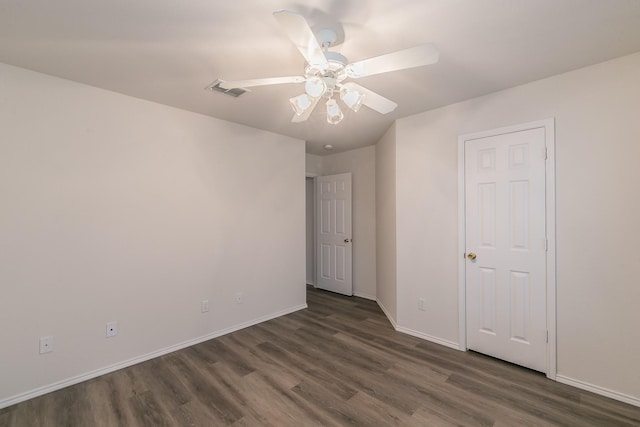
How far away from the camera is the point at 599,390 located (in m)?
2.01

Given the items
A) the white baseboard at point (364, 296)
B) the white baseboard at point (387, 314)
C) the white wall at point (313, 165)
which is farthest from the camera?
the white wall at point (313, 165)

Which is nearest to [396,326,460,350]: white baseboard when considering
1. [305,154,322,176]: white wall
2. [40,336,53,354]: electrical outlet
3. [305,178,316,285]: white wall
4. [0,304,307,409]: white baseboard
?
[0,304,307,409]: white baseboard

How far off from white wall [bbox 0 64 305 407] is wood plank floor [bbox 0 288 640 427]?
0.35 meters

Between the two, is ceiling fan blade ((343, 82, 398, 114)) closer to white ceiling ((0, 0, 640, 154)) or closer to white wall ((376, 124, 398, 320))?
white ceiling ((0, 0, 640, 154))

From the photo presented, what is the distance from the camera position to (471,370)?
2348mm

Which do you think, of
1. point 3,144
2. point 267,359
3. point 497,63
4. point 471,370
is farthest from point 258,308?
point 497,63

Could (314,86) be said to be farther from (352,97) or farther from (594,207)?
(594,207)

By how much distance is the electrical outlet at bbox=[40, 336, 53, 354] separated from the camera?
2.09 metres

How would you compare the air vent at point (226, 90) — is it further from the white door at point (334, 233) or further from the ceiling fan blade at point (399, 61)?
the white door at point (334, 233)

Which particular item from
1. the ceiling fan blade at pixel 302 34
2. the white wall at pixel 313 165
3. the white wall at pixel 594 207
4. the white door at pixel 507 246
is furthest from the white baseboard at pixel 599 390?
the white wall at pixel 313 165

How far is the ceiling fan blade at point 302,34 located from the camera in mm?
1109

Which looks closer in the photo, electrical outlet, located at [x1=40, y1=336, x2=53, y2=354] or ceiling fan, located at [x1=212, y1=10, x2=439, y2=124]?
ceiling fan, located at [x1=212, y1=10, x2=439, y2=124]

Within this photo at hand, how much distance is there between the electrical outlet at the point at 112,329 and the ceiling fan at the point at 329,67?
87.9 inches

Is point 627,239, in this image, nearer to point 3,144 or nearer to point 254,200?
point 254,200
